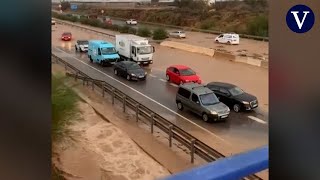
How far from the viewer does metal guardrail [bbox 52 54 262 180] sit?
81.9 inches

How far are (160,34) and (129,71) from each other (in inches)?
51.1

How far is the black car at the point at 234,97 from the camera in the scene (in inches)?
133

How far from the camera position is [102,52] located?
4578mm

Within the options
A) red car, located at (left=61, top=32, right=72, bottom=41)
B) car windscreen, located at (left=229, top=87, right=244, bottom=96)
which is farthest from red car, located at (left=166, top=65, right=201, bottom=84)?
red car, located at (left=61, top=32, right=72, bottom=41)

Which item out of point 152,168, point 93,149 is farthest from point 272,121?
point 93,149

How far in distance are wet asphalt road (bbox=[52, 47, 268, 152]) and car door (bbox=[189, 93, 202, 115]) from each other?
0.17 ft

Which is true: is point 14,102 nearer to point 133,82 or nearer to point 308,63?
point 308,63

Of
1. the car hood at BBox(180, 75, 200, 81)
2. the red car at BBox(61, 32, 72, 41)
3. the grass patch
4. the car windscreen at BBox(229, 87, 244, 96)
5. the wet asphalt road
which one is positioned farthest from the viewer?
the car hood at BBox(180, 75, 200, 81)

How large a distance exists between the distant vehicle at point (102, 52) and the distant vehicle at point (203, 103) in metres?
1.49

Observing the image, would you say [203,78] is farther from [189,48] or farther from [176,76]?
[189,48]

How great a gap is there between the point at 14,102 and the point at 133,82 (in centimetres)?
406

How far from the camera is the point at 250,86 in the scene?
12.8 feet

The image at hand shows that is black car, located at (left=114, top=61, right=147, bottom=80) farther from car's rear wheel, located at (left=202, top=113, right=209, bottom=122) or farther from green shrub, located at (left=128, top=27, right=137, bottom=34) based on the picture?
car's rear wheel, located at (left=202, top=113, right=209, bottom=122)

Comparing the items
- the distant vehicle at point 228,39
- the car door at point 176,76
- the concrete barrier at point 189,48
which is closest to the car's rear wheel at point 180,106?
the car door at point 176,76
